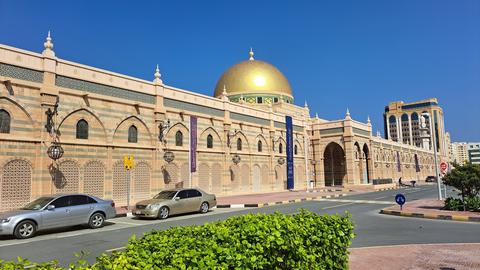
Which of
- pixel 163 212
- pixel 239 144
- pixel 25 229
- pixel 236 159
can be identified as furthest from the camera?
pixel 239 144

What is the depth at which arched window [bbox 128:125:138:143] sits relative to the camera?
21875 mm

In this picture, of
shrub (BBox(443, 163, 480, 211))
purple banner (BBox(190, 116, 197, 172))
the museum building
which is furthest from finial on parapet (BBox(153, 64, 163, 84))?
shrub (BBox(443, 163, 480, 211))

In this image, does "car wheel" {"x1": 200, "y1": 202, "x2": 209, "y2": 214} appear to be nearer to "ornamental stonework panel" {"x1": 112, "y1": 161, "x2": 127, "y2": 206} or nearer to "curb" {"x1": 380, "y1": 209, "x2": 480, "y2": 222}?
"ornamental stonework panel" {"x1": 112, "y1": 161, "x2": 127, "y2": 206}

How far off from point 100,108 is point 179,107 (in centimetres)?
650

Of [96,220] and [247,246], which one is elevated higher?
[247,246]

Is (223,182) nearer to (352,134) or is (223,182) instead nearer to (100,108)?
(100,108)

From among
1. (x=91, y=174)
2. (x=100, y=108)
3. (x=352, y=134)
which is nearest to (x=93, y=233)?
(x=91, y=174)

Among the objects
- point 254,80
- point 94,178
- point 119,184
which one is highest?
point 254,80

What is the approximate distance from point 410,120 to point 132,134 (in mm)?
Result: 135341

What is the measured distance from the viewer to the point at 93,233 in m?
11.8

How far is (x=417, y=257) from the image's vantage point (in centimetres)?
726

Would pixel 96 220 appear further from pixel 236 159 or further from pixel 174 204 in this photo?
pixel 236 159

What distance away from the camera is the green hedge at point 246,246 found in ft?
11.0

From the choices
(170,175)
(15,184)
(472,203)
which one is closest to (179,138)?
(170,175)
